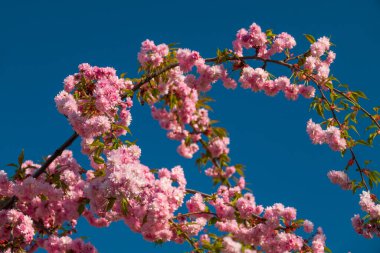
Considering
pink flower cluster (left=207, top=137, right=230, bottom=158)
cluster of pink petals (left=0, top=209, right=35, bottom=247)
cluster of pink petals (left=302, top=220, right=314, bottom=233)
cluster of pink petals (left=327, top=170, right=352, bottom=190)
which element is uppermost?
cluster of pink petals (left=327, top=170, right=352, bottom=190)

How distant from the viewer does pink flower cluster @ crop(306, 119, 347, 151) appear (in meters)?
5.91

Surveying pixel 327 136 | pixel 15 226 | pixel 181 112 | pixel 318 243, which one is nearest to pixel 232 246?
pixel 181 112

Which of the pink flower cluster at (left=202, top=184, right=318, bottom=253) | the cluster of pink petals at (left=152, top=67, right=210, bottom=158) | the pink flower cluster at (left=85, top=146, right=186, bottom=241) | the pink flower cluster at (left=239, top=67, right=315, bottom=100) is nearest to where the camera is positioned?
the pink flower cluster at (left=85, top=146, right=186, bottom=241)

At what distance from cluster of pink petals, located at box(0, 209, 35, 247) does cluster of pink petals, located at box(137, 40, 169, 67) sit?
2.56 metres

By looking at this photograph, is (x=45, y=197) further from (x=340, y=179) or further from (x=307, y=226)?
(x=340, y=179)

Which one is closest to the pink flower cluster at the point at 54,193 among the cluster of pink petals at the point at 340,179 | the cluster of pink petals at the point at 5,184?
the cluster of pink petals at the point at 5,184

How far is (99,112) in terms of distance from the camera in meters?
5.34

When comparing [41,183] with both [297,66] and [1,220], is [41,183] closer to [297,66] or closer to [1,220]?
[1,220]

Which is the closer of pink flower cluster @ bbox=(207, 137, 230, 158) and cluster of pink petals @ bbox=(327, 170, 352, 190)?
pink flower cluster @ bbox=(207, 137, 230, 158)

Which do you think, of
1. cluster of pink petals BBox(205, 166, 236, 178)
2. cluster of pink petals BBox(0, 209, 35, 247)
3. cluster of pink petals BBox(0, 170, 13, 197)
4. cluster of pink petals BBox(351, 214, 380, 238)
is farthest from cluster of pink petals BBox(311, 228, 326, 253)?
cluster of pink petals BBox(0, 170, 13, 197)

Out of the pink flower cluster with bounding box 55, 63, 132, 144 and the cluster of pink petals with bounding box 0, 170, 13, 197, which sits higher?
the pink flower cluster with bounding box 55, 63, 132, 144

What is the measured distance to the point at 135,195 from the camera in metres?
4.33

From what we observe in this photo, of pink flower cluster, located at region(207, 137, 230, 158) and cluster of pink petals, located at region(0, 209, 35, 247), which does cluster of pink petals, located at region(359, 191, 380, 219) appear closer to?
pink flower cluster, located at region(207, 137, 230, 158)

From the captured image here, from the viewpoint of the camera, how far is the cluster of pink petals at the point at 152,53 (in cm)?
606
